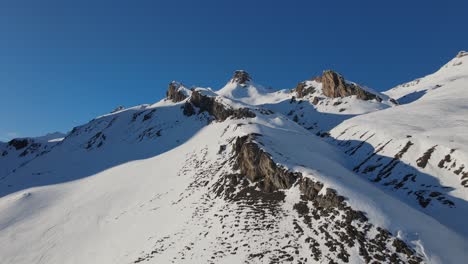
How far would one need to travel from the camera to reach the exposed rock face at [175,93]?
11653 centimetres

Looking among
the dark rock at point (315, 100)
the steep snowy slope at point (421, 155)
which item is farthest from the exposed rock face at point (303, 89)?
the steep snowy slope at point (421, 155)

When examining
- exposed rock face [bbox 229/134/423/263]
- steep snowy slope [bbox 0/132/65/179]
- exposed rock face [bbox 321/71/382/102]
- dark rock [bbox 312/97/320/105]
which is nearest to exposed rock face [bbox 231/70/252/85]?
exposed rock face [bbox 321/71/382/102]

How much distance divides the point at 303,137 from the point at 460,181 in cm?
2498

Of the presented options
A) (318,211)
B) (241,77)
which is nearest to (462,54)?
(241,77)

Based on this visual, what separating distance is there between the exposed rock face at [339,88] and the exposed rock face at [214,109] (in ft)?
116

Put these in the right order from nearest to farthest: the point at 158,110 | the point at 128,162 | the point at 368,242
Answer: the point at 368,242, the point at 128,162, the point at 158,110

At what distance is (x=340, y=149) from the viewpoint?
53.5 m

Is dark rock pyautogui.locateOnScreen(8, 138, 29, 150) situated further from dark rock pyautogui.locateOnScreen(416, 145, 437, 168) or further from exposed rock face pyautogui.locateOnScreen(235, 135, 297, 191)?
dark rock pyautogui.locateOnScreen(416, 145, 437, 168)

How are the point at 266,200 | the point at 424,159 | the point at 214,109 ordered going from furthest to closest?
1. the point at 214,109
2. the point at 424,159
3. the point at 266,200

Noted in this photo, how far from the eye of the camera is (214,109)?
8950 cm

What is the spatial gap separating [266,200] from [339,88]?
262ft

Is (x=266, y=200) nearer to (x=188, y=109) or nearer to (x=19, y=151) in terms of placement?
(x=188, y=109)

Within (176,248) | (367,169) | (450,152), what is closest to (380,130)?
(367,169)

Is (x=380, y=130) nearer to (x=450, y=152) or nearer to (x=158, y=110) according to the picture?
(x=450, y=152)
